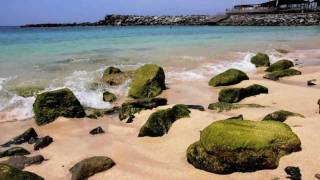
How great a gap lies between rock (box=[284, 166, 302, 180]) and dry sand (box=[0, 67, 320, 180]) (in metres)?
0.05

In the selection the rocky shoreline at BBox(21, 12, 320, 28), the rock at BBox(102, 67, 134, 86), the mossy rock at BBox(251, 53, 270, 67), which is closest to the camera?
the rock at BBox(102, 67, 134, 86)

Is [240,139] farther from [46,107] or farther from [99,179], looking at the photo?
[46,107]

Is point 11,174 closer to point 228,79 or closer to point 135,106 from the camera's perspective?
point 135,106

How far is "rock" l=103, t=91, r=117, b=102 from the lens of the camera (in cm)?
981

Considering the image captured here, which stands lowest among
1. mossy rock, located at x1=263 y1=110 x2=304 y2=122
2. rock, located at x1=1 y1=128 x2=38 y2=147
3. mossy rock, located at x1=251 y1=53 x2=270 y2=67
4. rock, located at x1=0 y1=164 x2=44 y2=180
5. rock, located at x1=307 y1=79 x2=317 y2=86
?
mossy rock, located at x1=251 y1=53 x2=270 y2=67

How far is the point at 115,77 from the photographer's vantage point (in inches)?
471

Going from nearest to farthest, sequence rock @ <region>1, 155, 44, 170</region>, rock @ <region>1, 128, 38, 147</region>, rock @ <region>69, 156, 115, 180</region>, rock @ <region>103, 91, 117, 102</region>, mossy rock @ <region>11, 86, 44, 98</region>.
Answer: rock @ <region>69, 156, 115, 180</region>, rock @ <region>1, 155, 44, 170</region>, rock @ <region>1, 128, 38, 147</region>, rock @ <region>103, 91, 117, 102</region>, mossy rock @ <region>11, 86, 44, 98</region>

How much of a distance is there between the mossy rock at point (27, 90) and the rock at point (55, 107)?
2280 millimetres

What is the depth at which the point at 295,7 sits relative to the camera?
7331 cm

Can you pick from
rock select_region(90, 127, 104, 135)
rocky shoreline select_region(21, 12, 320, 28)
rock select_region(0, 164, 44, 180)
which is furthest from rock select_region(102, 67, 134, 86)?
rocky shoreline select_region(21, 12, 320, 28)

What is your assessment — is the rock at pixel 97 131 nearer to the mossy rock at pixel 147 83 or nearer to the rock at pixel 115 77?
the mossy rock at pixel 147 83

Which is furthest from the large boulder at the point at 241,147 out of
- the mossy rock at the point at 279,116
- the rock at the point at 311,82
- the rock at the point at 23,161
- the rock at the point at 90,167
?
the rock at the point at 311,82

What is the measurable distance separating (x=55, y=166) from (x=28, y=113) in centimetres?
341

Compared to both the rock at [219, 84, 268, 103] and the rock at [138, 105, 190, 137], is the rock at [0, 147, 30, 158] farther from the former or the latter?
the rock at [219, 84, 268, 103]
